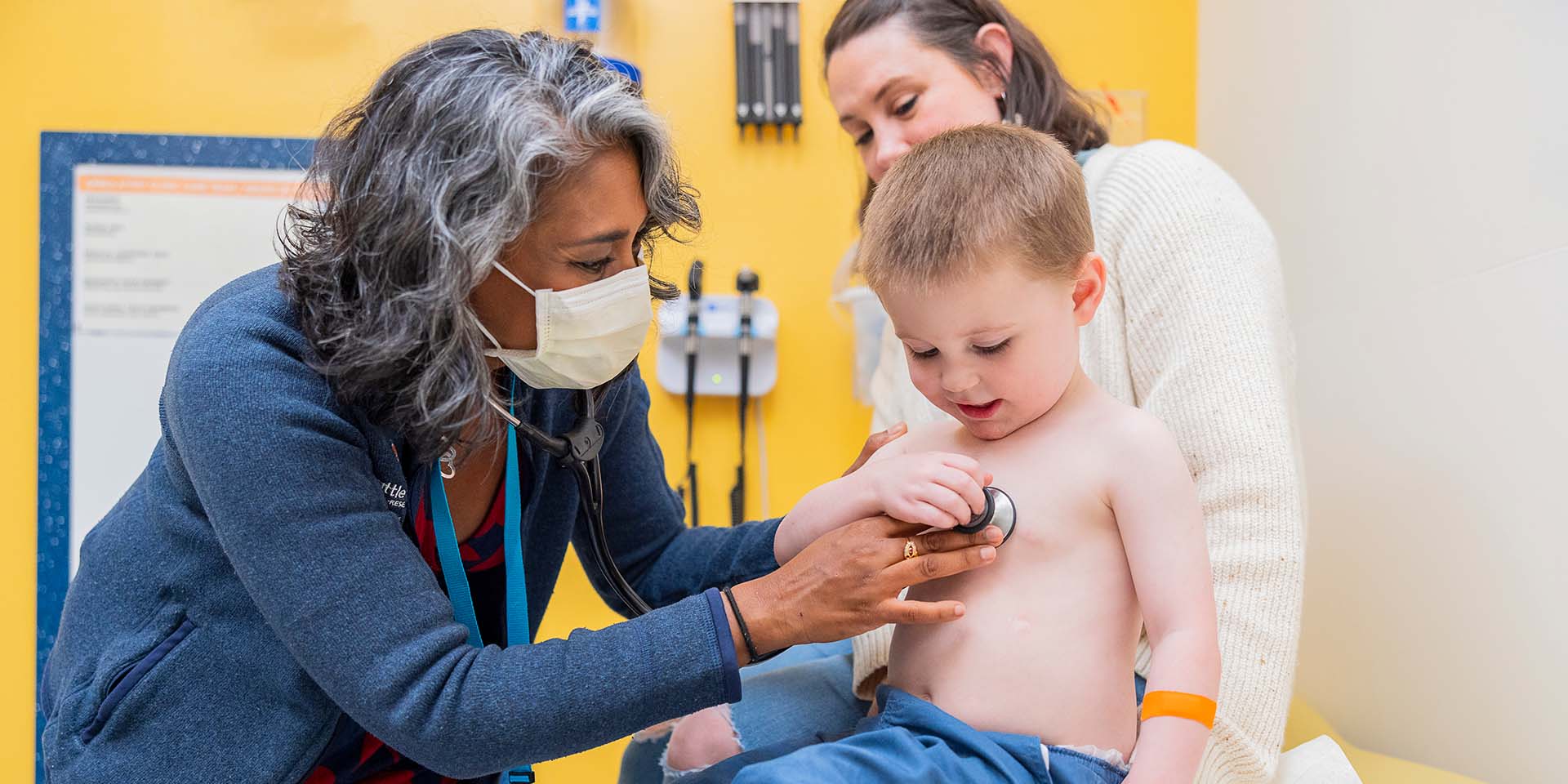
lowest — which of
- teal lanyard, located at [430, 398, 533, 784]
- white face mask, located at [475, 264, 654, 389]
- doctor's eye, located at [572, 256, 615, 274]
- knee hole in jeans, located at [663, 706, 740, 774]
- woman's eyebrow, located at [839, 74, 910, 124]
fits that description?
knee hole in jeans, located at [663, 706, 740, 774]

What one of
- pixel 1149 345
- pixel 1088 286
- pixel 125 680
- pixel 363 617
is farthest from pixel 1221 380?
pixel 125 680

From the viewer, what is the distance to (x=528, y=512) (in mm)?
1438

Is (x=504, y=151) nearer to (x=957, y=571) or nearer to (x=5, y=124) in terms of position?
(x=957, y=571)

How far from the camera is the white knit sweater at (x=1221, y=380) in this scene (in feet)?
4.03

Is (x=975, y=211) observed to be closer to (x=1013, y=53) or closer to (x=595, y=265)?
(x=595, y=265)

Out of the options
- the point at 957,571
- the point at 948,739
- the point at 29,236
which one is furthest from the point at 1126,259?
the point at 29,236

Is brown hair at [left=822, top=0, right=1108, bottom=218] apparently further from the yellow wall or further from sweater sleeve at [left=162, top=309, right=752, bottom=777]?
sweater sleeve at [left=162, top=309, right=752, bottom=777]

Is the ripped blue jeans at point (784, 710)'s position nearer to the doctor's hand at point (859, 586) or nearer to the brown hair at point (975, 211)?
the doctor's hand at point (859, 586)

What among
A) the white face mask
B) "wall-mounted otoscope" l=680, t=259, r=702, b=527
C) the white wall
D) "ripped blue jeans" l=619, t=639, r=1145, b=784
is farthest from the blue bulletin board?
the white wall

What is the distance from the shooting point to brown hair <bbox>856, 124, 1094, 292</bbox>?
42.1 inches

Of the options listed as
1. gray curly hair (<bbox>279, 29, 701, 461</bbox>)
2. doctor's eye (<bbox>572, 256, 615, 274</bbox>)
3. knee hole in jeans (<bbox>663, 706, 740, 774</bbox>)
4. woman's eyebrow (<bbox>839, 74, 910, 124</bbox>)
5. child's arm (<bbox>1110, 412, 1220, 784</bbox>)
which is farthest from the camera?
woman's eyebrow (<bbox>839, 74, 910, 124</bbox>)

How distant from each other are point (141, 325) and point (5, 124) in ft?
1.75

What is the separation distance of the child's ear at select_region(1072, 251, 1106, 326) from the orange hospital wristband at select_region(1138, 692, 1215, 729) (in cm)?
39

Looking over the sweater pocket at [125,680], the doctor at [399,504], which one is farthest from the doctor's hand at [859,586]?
the sweater pocket at [125,680]
